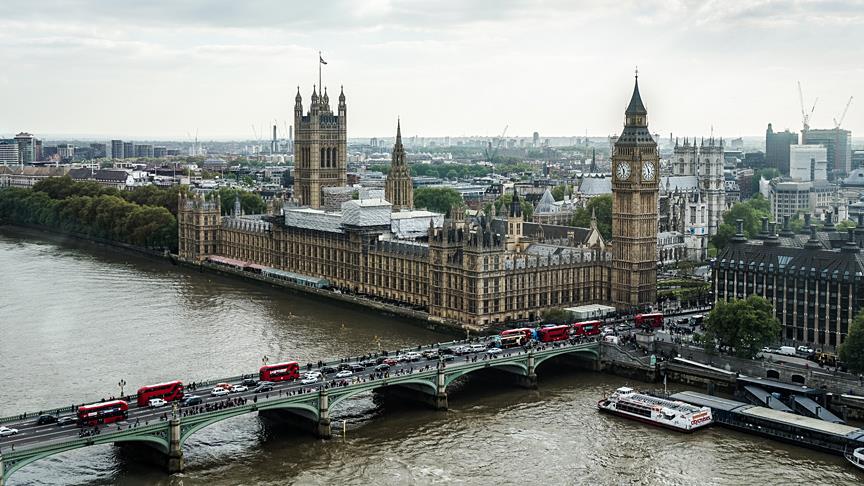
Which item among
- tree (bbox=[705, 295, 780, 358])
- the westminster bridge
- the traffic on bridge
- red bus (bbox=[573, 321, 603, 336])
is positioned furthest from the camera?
red bus (bbox=[573, 321, 603, 336])

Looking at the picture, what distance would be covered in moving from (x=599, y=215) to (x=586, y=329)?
195ft

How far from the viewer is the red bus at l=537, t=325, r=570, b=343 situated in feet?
253

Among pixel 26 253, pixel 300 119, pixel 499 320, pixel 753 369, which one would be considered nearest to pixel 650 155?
pixel 499 320

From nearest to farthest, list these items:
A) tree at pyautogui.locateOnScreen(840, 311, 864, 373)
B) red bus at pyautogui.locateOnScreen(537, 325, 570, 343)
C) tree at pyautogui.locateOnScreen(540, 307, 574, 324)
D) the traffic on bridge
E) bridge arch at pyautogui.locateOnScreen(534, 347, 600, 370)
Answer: the traffic on bridge, tree at pyautogui.locateOnScreen(840, 311, 864, 373), bridge arch at pyautogui.locateOnScreen(534, 347, 600, 370), red bus at pyautogui.locateOnScreen(537, 325, 570, 343), tree at pyautogui.locateOnScreen(540, 307, 574, 324)

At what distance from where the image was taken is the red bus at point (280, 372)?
212 feet

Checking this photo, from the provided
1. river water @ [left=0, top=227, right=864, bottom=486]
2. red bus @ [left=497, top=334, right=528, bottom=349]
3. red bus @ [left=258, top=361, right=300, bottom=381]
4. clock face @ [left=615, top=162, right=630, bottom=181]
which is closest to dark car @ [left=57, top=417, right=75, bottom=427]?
Result: river water @ [left=0, top=227, right=864, bottom=486]

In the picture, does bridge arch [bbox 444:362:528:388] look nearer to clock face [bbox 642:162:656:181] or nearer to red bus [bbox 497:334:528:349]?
red bus [bbox 497:334:528:349]

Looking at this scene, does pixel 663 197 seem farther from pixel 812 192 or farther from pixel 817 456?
pixel 817 456

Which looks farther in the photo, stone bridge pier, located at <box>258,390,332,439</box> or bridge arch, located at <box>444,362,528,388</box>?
→ bridge arch, located at <box>444,362,528,388</box>

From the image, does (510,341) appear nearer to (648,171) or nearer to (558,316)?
(558,316)

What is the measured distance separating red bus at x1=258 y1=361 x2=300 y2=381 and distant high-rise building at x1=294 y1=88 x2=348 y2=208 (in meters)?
75.2

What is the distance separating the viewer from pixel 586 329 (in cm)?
7975

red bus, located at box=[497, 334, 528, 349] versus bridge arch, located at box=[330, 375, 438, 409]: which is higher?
red bus, located at box=[497, 334, 528, 349]

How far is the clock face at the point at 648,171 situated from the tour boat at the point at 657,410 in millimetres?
29770
